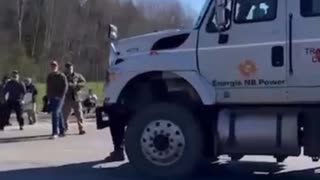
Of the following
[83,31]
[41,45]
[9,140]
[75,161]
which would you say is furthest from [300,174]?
[83,31]

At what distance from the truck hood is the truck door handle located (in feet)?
3.97

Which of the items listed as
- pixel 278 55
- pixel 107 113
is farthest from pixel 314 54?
pixel 107 113

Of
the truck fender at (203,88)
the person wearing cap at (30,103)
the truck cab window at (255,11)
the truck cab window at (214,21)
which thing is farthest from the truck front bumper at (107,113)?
the person wearing cap at (30,103)

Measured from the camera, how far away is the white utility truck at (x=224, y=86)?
33.0ft

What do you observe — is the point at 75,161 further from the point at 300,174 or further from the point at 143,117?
→ the point at 300,174

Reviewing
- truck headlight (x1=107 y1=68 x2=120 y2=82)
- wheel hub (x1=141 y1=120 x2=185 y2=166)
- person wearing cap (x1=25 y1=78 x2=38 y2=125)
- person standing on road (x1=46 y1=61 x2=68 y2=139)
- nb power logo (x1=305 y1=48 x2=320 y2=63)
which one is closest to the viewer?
nb power logo (x1=305 y1=48 x2=320 y2=63)

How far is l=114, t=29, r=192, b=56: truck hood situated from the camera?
10.9m

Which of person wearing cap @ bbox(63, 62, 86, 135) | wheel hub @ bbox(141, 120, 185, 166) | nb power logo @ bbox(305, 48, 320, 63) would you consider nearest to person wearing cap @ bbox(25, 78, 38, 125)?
person wearing cap @ bbox(63, 62, 86, 135)

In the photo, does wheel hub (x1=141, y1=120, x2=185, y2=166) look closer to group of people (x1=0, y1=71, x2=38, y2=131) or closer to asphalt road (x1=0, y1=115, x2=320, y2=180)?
asphalt road (x1=0, y1=115, x2=320, y2=180)

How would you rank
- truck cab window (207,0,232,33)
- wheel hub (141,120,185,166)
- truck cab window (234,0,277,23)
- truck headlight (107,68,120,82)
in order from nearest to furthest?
truck cab window (234,0,277,23)
truck cab window (207,0,232,33)
wheel hub (141,120,185,166)
truck headlight (107,68,120,82)

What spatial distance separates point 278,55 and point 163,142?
184 centimetres

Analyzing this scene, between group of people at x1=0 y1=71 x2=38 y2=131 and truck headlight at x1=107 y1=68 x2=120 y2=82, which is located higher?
truck headlight at x1=107 y1=68 x2=120 y2=82

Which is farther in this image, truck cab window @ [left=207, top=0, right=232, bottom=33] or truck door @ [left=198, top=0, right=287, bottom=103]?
truck cab window @ [left=207, top=0, right=232, bottom=33]

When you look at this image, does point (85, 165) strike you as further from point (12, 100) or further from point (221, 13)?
point (12, 100)
